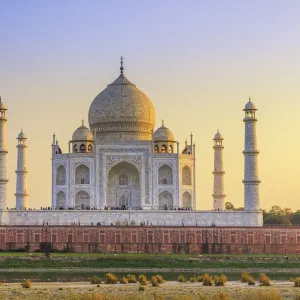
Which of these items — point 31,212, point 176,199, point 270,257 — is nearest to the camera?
point 270,257

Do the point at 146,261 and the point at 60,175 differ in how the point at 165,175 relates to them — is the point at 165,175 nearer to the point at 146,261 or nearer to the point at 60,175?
the point at 60,175

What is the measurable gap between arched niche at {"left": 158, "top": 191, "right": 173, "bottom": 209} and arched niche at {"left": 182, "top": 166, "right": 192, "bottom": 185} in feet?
4.19

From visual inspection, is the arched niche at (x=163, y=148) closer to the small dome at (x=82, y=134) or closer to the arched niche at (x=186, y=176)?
the arched niche at (x=186, y=176)

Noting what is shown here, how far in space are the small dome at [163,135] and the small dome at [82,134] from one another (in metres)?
3.74

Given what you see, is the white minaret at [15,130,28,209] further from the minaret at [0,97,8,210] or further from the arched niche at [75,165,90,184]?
the minaret at [0,97,8,210]

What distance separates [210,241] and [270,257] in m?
3.81

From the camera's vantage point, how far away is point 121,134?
59.2 metres

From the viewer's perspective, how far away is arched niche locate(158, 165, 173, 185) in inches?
2269

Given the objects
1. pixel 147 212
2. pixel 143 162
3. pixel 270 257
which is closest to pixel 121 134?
pixel 143 162

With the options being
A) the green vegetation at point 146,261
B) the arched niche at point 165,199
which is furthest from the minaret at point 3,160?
the arched niche at point 165,199

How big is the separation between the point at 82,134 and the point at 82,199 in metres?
3.89

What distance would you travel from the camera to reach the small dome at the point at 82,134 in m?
58.2

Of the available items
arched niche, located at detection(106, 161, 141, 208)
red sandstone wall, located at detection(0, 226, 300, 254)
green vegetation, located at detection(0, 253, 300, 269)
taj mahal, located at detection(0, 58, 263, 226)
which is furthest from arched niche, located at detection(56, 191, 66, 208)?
green vegetation, located at detection(0, 253, 300, 269)

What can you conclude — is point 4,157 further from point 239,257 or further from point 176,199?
point 239,257
